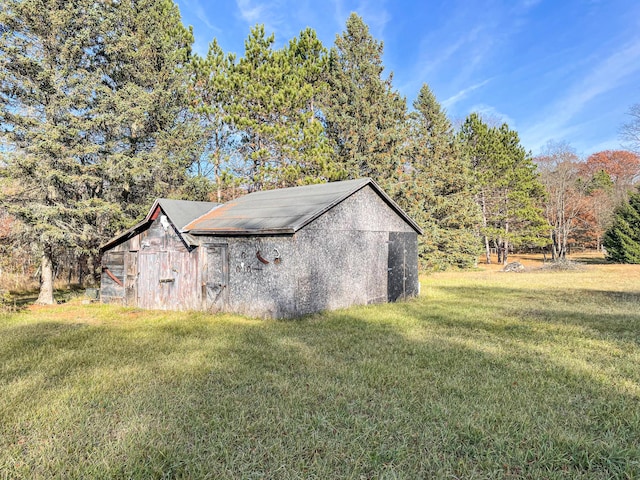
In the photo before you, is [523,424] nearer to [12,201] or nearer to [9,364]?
[9,364]

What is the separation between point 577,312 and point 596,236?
39.6 meters

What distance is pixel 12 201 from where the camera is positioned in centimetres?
1248

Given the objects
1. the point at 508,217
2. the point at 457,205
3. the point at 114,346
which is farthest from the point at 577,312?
the point at 508,217

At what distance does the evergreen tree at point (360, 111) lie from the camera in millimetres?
23641

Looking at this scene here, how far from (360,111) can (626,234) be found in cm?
2325

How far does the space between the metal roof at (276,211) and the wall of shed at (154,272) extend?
38.7 inches

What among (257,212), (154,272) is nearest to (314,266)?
(257,212)

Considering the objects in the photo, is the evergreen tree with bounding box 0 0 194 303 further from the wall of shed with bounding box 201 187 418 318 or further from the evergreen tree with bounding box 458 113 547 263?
the evergreen tree with bounding box 458 113 547 263

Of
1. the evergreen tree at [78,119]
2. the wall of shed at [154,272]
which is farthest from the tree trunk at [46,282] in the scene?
the wall of shed at [154,272]

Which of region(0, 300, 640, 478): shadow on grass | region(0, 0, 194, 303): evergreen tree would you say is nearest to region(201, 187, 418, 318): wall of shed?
region(0, 300, 640, 478): shadow on grass

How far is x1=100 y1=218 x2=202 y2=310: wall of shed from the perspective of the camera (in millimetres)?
11016

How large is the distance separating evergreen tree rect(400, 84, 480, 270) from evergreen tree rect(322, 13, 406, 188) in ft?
6.25

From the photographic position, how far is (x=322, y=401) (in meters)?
4.36

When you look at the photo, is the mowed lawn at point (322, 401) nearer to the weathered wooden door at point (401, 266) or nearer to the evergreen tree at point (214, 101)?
the weathered wooden door at point (401, 266)
